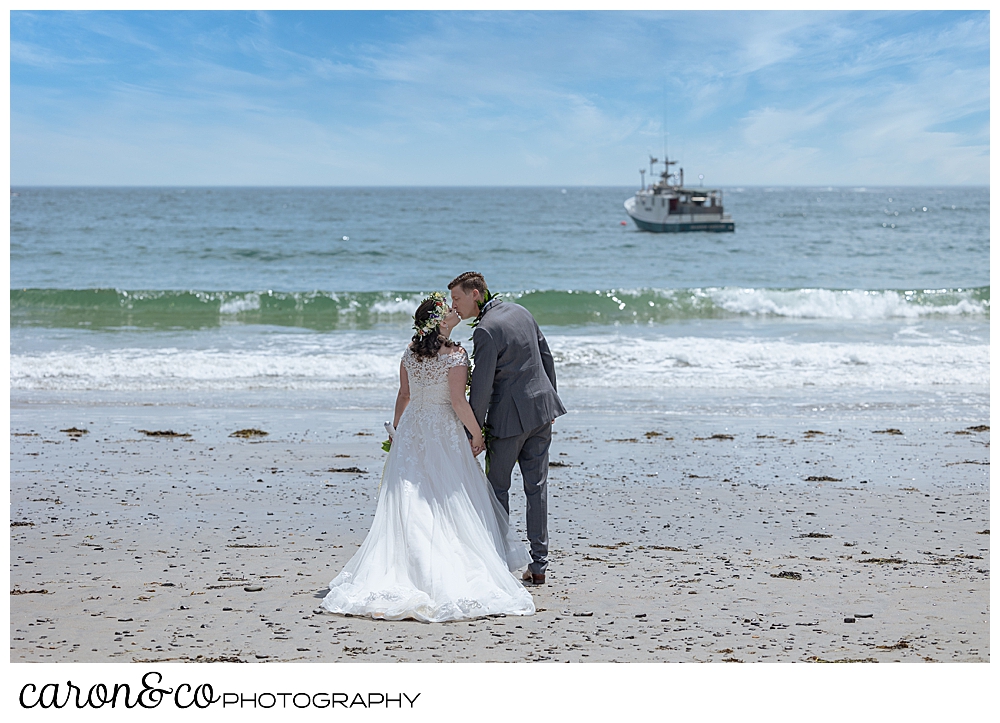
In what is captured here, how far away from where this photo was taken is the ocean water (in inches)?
472

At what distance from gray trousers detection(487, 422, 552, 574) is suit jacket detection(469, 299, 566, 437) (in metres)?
0.11

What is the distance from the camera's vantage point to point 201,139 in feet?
151

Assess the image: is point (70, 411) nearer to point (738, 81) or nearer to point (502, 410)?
point (502, 410)

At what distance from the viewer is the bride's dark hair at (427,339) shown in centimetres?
464

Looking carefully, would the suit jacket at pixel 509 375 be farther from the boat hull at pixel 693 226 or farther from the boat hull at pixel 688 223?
the boat hull at pixel 693 226

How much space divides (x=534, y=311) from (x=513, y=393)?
18.4 metres

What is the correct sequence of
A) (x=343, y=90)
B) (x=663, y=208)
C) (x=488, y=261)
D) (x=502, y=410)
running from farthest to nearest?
(x=663, y=208), (x=343, y=90), (x=488, y=261), (x=502, y=410)

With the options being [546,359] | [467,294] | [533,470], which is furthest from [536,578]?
[467,294]

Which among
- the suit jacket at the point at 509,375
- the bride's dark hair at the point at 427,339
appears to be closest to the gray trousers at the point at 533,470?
the suit jacket at the point at 509,375

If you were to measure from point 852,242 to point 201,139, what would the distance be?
3303cm

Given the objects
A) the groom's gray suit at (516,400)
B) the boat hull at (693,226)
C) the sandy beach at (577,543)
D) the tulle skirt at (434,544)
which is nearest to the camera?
the sandy beach at (577,543)

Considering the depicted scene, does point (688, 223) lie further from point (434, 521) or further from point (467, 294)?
point (434, 521)

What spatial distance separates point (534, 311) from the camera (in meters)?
23.1
